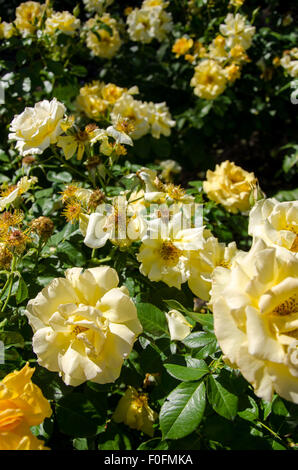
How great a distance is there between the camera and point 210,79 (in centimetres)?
250

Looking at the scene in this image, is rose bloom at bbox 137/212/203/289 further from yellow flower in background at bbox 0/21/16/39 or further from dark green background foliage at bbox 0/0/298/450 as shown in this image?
yellow flower in background at bbox 0/21/16/39

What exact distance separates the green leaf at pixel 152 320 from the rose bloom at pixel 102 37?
210 centimetres

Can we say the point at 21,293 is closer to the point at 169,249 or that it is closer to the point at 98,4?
the point at 169,249

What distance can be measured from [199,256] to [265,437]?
0.48 m

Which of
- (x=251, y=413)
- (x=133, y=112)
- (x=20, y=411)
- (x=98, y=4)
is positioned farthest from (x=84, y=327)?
(x=98, y=4)

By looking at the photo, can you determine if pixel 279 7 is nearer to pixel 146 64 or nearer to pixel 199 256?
pixel 146 64

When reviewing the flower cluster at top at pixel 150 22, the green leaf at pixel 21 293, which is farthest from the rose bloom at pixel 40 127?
the flower cluster at top at pixel 150 22

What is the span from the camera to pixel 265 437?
3.17ft

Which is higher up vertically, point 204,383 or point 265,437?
point 204,383

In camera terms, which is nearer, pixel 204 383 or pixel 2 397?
pixel 2 397

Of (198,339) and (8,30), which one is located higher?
(8,30)

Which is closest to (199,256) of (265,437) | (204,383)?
(204,383)

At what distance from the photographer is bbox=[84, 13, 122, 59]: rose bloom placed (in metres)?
2.58

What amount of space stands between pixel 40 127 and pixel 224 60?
5.95 feet
